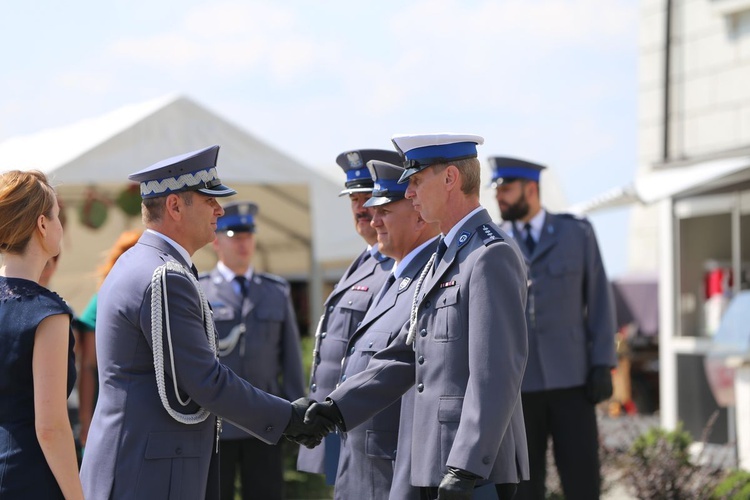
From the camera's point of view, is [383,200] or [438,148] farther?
[383,200]

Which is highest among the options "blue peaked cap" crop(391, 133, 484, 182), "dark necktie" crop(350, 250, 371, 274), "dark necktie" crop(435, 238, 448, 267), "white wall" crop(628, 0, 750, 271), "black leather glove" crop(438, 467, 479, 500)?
"white wall" crop(628, 0, 750, 271)

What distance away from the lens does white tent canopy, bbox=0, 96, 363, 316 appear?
8.28 m

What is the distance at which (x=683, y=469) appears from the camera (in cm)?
636

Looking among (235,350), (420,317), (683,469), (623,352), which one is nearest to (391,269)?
(420,317)

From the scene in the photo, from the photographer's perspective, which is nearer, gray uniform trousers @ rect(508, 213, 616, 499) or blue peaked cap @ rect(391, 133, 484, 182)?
blue peaked cap @ rect(391, 133, 484, 182)

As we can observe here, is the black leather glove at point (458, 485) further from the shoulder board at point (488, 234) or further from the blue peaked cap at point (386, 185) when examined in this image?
the blue peaked cap at point (386, 185)

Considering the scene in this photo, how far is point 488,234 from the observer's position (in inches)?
134

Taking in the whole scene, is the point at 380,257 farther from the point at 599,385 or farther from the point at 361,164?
the point at 599,385

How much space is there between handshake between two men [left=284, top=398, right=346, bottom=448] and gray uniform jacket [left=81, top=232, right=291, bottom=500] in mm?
293

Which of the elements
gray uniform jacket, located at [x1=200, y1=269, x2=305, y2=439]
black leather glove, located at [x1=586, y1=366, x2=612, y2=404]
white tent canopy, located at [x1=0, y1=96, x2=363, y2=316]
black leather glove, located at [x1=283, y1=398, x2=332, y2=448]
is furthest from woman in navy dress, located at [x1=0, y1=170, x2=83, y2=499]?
white tent canopy, located at [x1=0, y1=96, x2=363, y2=316]

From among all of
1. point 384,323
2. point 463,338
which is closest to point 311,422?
point 384,323

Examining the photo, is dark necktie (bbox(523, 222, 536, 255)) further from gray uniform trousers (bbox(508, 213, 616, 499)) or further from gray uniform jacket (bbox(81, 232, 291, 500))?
gray uniform jacket (bbox(81, 232, 291, 500))

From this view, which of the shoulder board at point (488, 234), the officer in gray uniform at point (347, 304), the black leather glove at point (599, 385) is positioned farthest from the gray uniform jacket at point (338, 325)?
the black leather glove at point (599, 385)

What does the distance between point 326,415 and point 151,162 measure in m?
5.00
